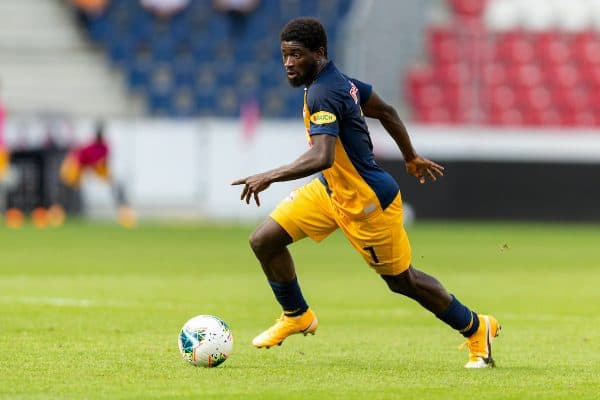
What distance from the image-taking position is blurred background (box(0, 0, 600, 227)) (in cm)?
2939

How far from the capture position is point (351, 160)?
8180 mm

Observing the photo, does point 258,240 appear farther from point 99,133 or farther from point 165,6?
point 165,6

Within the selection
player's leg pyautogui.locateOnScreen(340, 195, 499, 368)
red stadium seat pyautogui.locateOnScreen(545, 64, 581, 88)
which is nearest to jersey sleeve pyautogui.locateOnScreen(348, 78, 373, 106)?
player's leg pyautogui.locateOnScreen(340, 195, 499, 368)

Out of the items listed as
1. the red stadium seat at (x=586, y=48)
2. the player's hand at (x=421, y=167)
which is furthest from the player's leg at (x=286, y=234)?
the red stadium seat at (x=586, y=48)

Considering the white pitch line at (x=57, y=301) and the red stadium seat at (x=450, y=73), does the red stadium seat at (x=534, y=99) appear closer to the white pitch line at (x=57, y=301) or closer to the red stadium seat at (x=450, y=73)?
the red stadium seat at (x=450, y=73)

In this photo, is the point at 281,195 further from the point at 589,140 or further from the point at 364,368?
the point at 364,368

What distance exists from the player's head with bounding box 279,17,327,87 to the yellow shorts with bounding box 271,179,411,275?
35.3 inches

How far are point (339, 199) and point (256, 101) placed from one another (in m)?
22.3

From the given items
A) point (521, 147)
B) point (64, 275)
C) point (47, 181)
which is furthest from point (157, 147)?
point (64, 275)

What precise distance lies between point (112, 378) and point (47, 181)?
21998 millimetres

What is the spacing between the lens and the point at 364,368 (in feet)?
26.3

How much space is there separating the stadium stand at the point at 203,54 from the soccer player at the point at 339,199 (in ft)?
70.9

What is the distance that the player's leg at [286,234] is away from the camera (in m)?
8.55

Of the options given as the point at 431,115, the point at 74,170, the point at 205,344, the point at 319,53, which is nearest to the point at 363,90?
the point at 319,53
